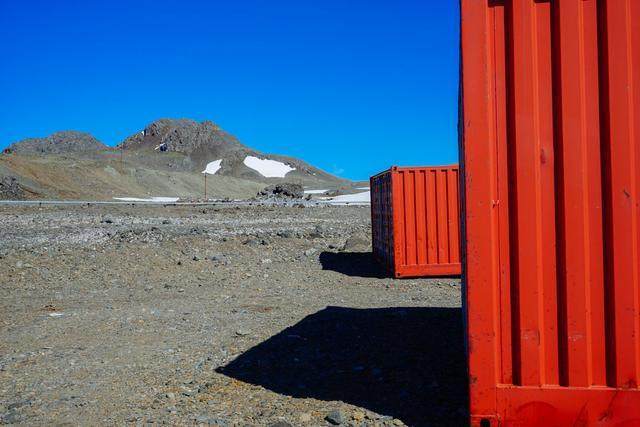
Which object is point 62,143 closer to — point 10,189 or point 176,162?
point 176,162

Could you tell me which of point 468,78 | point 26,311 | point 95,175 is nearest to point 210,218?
point 26,311

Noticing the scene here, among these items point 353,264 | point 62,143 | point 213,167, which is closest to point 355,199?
point 353,264

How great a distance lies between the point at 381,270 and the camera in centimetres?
1233

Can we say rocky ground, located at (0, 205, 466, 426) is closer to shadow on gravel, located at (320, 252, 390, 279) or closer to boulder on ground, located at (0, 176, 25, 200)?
shadow on gravel, located at (320, 252, 390, 279)

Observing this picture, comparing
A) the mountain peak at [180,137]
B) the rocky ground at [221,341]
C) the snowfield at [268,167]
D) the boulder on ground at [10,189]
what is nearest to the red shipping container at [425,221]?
the rocky ground at [221,341]

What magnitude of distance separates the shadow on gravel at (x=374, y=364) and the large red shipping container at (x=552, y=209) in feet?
2.51

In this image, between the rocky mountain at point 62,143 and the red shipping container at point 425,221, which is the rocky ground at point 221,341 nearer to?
the red shipping container at point 425,221

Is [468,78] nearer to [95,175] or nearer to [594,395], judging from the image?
[594,395]

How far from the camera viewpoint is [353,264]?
523 inches

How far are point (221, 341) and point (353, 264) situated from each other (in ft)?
22.5

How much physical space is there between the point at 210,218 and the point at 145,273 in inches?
565

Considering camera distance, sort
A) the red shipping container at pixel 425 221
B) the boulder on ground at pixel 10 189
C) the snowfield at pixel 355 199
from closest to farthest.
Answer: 1. the red shipping container at pixel 425 221
2. the boulder on ground at pixel 10 189
3. the snowfield at pixel 355 199

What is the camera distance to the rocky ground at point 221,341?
4.56 metres

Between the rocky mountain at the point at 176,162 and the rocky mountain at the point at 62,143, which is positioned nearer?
the rocky mountain at the point at 176,162
